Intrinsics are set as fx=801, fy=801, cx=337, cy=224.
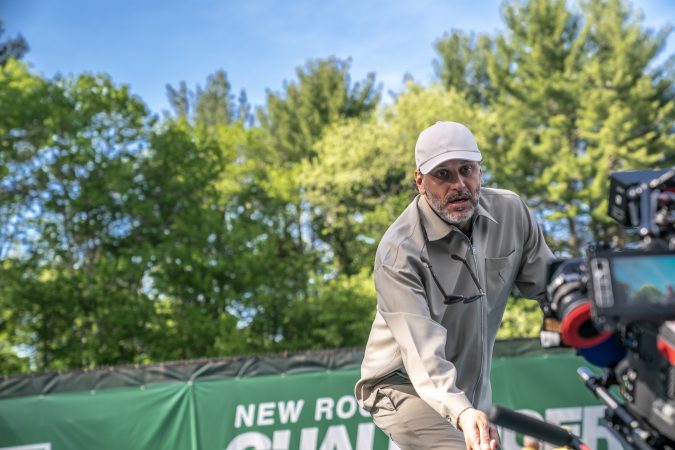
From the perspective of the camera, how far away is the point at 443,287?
10.7 ft

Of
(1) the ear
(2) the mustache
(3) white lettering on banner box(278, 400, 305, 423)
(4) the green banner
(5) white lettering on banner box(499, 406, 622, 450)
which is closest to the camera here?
(2) the mustache

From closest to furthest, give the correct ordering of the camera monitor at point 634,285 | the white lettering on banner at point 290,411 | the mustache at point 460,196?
the camera monitor at point 634,285
the mustache at point 460,196
the white lettering on banner at point 290,411

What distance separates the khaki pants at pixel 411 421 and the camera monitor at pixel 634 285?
145 centimetres

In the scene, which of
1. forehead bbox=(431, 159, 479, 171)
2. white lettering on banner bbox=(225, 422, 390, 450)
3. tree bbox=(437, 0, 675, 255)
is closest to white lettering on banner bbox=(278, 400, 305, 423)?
white lettering on banner bbox=(225, 422, 390, 450)

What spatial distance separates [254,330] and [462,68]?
696 inches

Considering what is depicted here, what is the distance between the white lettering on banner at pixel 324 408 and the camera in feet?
27.6

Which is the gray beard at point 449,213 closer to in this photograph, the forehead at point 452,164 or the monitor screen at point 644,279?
the forehead at point 452,164

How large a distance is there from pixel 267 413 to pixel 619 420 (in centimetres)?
647

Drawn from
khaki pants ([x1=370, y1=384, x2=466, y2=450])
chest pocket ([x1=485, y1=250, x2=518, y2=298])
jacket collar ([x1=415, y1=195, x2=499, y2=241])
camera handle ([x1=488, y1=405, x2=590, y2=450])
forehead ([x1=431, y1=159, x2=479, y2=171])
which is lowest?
khaki pants ([x1=370, y1=384, x2=466, y2=450])

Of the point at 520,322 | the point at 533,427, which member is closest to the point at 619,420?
the point at 533,427

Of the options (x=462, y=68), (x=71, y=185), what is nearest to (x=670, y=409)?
(x=71, y=185)

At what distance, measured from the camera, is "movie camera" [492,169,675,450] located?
1.89 m

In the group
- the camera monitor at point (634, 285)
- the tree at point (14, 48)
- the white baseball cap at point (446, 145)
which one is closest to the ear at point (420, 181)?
the white baseball cap at point (446, 145)

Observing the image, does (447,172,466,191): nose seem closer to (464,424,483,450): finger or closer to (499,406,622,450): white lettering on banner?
(464,424,483,450): finger
